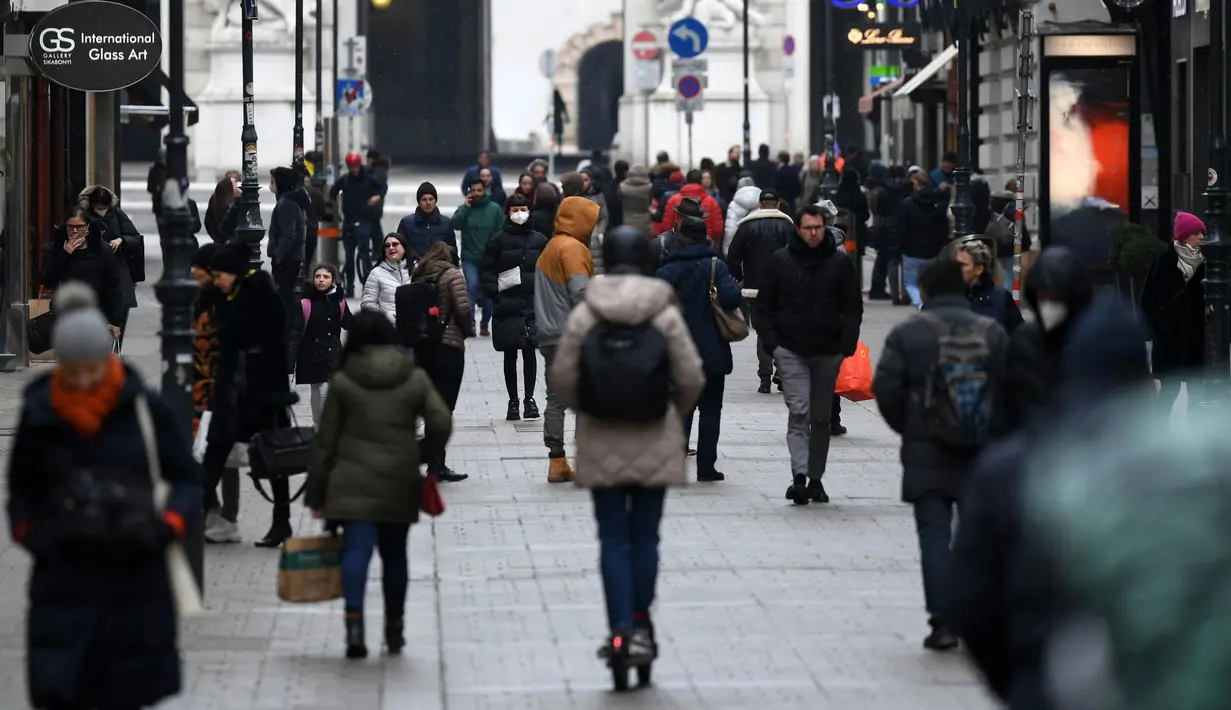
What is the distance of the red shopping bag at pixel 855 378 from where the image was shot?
45.3 feet

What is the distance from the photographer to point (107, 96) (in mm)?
24703

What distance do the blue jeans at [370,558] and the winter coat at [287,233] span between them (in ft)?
37.3

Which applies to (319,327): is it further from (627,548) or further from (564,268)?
(627,548)

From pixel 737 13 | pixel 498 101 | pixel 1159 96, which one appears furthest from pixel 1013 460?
pixel 498 101

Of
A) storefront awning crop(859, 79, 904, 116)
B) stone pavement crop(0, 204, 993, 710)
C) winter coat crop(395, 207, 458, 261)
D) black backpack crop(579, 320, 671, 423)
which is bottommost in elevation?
stone pavement crop(0, 204, 993, 710)

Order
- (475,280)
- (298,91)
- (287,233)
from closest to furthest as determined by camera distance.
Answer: (287,233) → (475,280) → (298,91)

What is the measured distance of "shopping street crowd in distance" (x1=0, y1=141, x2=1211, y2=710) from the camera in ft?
14.1

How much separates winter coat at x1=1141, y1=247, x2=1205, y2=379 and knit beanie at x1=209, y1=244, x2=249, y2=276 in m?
6.02

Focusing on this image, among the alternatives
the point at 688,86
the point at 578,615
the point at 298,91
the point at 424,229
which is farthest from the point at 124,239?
the point at 688,86

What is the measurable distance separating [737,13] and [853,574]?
4323 centimetres

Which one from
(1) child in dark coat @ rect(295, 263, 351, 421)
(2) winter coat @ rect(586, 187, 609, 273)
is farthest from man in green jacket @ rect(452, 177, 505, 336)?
(1) child in dark coat @ rect(295, 263, 351, 421)

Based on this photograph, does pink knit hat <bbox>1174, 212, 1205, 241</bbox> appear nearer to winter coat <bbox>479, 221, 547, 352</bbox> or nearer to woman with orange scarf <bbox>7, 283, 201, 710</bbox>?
winter coat <bbox>479, 221, 547, 352</bbox>

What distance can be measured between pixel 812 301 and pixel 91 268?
276 inches

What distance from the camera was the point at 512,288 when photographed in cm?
1623
